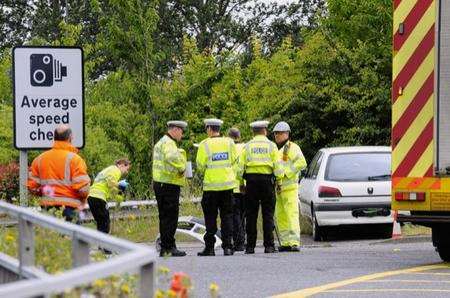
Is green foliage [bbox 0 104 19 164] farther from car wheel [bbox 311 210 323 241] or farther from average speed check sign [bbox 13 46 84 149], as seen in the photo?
average speed check sign [bbox 13 46 84 149]

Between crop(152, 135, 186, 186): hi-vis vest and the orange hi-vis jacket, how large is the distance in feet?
10.3

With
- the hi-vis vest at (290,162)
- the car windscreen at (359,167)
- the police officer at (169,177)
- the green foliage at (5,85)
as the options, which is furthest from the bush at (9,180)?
the police officer at (169,177)

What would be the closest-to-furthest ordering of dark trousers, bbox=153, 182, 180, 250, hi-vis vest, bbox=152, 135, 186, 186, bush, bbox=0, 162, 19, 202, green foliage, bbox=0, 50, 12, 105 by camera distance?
hi-vis vest, bbox=152, 135, 186, 186 → dark trousers, bbox=153, 182, 180, 250 → bush, bbox=0, 162, 19, 202 → green foliage, bbox=0, 50, 12, 105

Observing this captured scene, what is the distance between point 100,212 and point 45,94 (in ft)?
14.3

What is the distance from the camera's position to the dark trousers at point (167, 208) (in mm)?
16141

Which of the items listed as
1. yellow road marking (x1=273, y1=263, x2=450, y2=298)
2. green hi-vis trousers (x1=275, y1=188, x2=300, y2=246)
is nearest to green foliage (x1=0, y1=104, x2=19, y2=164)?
green hi-vis trousers (x1=275, y1=188, x2=300, y2=246)

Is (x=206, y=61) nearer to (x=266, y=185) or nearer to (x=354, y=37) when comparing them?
(x=354, y=37)

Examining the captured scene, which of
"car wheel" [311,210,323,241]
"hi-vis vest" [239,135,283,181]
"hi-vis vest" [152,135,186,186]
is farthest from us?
"car wheel" [311,210,323,241]

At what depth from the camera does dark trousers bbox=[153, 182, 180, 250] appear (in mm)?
16141

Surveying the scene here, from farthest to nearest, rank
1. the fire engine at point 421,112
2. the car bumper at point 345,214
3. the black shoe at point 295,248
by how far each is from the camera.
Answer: the car bumper at point 345,214, the black shoe at point 295,248, the fire engine at point 421,112

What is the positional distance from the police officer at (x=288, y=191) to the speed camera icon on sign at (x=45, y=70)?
4560mm

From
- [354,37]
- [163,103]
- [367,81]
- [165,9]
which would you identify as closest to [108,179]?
[163,103]

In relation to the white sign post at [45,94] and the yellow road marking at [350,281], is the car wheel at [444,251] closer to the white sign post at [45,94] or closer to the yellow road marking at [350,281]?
the yellow road marking at [350,281]

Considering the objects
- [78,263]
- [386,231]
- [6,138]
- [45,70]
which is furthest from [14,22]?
[78,263]
